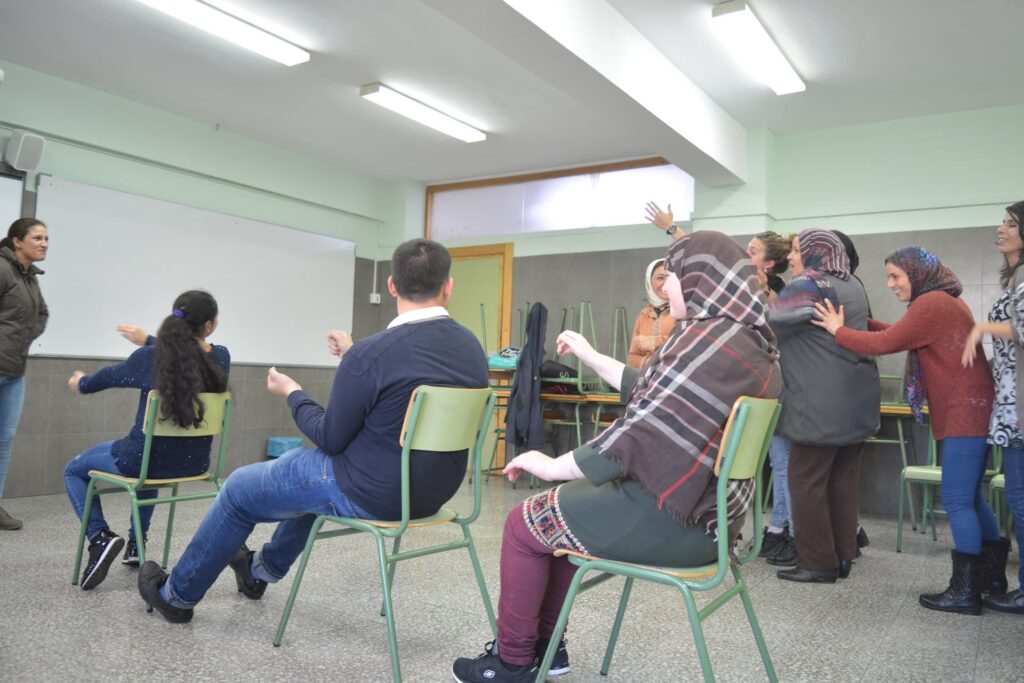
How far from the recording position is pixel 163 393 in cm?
261

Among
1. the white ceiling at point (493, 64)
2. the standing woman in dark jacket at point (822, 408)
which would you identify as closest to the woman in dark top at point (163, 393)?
the white ceiling at point (493, 64)

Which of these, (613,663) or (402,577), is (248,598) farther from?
(613,663)

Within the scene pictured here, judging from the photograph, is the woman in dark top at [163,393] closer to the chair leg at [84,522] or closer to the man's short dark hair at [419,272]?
the chair leg at [84,522]

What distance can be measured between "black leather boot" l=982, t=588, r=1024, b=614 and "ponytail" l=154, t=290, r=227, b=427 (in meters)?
2.90

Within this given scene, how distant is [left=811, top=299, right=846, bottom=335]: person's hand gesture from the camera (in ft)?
9.95

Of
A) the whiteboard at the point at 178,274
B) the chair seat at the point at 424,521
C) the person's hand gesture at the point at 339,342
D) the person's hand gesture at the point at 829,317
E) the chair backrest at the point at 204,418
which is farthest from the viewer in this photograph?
the whiteboard at the point at 178,274

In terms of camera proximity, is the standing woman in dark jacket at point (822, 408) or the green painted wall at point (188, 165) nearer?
the standing woman in dark jacket at point (822, 408)

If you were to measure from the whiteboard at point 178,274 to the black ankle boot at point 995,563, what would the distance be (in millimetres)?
5254

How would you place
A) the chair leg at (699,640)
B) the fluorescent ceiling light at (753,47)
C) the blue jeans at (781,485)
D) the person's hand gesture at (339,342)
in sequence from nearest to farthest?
the chair leg at (699,640)
the person's hand gesture at (339,342)
the blue jeans at (781,485)
the fluorescent ceiling light at (753,47)

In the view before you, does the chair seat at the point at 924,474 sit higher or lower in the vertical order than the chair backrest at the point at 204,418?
lower

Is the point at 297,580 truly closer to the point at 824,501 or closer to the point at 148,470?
the point at 148,470

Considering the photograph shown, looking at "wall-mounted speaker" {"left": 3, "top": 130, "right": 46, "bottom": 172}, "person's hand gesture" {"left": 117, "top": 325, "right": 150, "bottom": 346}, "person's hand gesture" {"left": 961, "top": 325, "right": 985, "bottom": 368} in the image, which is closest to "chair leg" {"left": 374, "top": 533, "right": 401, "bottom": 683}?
"person's hand gesture" {"left": 117, "top": 325, "right": 150, "bottom": 346}

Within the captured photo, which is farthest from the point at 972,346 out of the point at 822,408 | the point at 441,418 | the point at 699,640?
the point at 441,418

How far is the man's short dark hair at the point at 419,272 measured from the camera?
208cm
